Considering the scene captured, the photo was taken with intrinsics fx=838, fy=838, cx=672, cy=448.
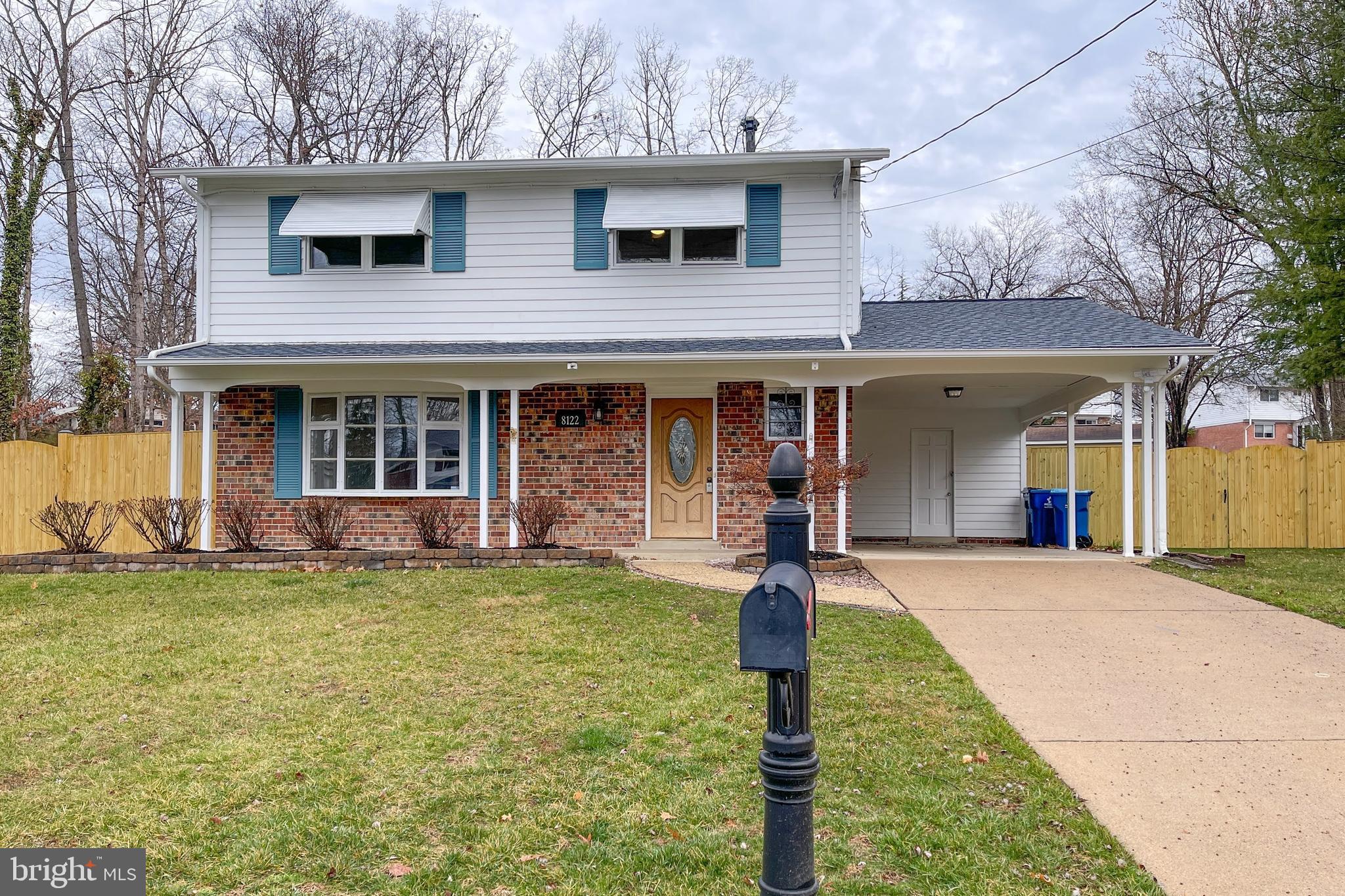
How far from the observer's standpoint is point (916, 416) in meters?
14.6

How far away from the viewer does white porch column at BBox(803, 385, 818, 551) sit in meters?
10.8

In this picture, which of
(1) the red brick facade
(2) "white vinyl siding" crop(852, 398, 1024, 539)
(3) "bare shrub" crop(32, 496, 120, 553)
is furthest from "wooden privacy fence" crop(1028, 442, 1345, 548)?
A: (3) "bare shrub" crop(32, 496, 120, 553)

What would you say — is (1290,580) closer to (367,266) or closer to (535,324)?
(535,324)

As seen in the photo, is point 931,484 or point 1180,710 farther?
point 931,484

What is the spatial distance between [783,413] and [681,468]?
167 cm

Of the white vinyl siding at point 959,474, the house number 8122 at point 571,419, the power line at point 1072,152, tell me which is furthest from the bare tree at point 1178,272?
the house number 8122 at point 571,419

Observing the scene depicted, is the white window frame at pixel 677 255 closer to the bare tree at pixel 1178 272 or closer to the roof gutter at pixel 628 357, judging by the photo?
the roof gutter at pixel 628 357

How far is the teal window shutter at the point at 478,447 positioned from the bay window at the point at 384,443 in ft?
0.57

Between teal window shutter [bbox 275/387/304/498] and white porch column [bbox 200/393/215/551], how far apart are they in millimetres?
853

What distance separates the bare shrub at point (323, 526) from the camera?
1039 centimetres

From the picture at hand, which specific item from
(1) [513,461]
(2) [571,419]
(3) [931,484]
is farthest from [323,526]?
(3) [931,484]

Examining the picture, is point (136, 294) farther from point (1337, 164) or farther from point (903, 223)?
point (1337, 164)

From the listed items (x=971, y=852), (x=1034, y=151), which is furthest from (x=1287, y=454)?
(x=971, y=852)

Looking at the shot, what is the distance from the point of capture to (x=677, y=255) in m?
11.8
